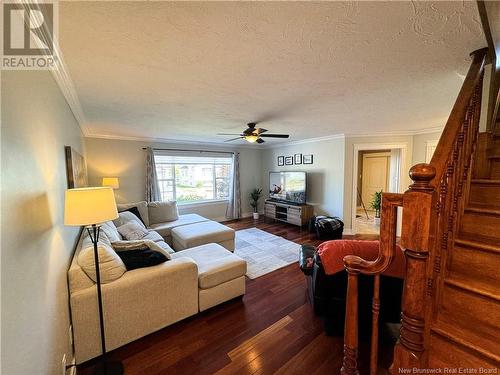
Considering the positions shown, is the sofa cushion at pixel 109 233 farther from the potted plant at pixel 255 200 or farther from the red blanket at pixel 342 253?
the potted plant at pixel 255 200

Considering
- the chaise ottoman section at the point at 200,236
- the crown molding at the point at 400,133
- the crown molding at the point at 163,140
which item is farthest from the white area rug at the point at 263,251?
the crown molding at the point at 400,133

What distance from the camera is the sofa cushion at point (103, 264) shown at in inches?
66.1

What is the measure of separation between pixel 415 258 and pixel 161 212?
4365 millimetres

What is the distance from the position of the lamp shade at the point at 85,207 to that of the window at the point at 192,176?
398 centimetres

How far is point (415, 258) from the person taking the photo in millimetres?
904

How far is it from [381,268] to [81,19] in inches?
77.7

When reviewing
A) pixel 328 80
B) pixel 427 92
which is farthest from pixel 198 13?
pixel 427 92

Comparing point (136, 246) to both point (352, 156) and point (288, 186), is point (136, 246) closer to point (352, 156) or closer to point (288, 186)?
point (288, 186)

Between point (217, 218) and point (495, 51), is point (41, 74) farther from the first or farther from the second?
point (217, 218)

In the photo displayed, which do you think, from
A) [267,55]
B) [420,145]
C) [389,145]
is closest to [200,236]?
[267,55]

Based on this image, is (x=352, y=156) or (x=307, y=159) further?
(x=307, y=159)

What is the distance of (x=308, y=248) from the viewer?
2.65 metres

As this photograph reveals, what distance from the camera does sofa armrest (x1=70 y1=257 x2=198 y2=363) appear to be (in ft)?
5.42

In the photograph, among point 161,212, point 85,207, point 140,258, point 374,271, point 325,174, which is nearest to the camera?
point 374,271
